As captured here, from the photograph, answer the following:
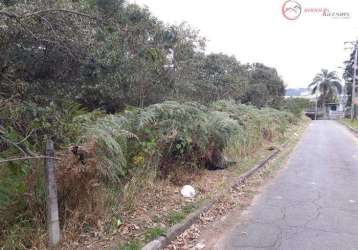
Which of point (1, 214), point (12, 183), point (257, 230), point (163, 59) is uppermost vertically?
point (163, 59)

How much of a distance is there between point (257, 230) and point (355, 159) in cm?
750

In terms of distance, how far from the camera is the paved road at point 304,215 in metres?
3.79

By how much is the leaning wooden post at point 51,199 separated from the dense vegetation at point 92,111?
16cm

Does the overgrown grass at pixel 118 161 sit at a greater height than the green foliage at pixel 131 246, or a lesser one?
greater

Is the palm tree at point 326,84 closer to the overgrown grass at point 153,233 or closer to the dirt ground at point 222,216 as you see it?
the dirt ground at point 222,216

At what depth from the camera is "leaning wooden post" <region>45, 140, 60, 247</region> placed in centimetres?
327

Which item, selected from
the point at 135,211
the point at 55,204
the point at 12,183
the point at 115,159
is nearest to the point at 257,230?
the point at 135,211

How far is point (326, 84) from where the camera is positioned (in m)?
59.4

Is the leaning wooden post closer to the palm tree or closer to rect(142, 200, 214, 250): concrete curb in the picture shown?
rect(142, 200, 214, 250): concrete curb

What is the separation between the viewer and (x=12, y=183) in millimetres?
3408

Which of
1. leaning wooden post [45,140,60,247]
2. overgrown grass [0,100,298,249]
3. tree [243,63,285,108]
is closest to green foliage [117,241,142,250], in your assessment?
overgrown grass [0,100,298,249]

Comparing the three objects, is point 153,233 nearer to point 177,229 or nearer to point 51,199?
point 177,229

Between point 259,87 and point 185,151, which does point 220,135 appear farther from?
point 259,87

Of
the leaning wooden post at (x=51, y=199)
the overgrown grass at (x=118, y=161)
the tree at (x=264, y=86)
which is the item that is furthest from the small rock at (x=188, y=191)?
the tree at (x=264, y=86)
